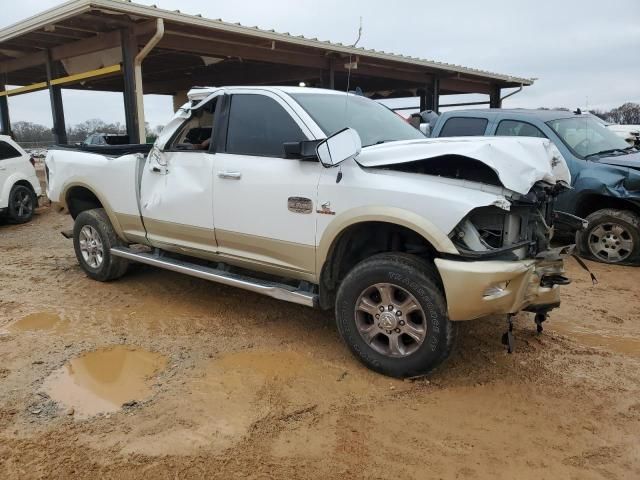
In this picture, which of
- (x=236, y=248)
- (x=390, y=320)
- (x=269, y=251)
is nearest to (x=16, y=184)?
(x=236, y=248)

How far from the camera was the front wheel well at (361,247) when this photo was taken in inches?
147

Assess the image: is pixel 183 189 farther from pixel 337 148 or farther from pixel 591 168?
pixel 591 168

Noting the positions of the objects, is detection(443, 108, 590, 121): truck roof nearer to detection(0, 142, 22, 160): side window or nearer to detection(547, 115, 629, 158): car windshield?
detection(547, 115, 629, 158): car windshield

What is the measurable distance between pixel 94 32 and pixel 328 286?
898cm

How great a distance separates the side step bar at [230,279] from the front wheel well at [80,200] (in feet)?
3.10

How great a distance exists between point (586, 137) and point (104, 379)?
256 inches

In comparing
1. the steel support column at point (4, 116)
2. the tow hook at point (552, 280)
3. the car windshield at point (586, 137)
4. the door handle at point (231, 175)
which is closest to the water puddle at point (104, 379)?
the door handle at point (231, 175)

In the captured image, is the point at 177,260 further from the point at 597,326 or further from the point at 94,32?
the point at 94,32

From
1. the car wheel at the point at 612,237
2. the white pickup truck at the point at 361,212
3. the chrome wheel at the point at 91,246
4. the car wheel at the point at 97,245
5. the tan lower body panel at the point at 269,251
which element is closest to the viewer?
the white pickup truck at the point at 361,212

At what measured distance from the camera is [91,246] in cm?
605

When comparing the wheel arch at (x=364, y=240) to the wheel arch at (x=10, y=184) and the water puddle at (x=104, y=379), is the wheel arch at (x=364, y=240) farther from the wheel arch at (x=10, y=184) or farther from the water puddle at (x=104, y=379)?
the wheel arch at (x=10, y=184)

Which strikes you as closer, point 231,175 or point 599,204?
point 231,175

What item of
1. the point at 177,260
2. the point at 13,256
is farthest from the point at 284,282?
the point at 13,256

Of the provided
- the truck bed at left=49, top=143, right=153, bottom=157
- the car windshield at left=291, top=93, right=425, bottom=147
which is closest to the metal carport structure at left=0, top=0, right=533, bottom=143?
the truck bed at left=49, top=143, right=153, bottom=157
